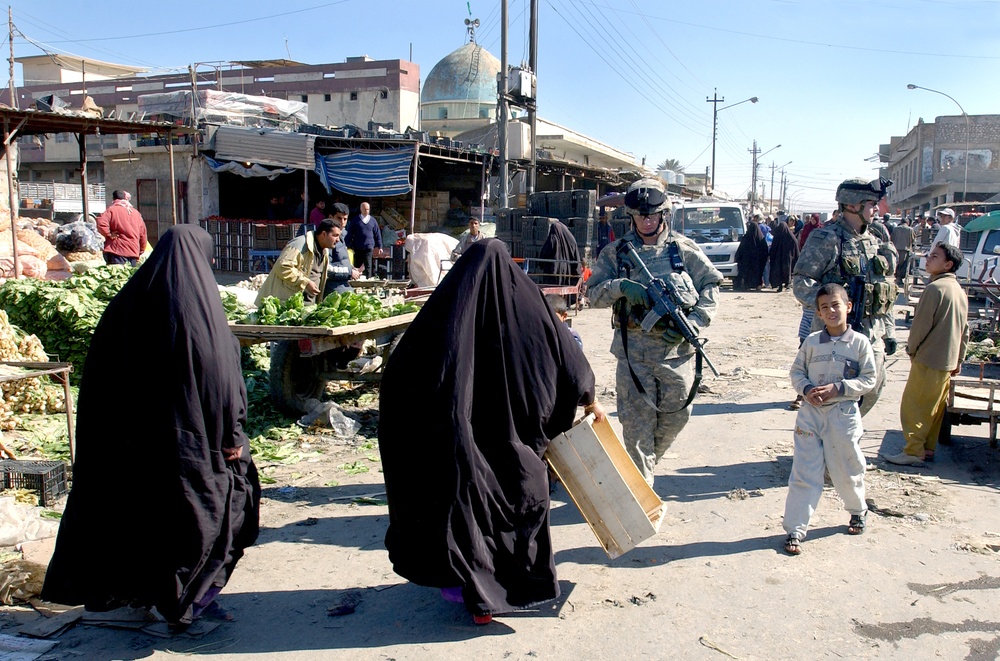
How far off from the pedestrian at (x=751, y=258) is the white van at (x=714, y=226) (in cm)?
19

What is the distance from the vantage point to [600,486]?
146 inches

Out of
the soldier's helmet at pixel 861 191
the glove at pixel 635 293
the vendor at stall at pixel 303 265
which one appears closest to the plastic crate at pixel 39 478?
the vendor at stall at pixel 303 265

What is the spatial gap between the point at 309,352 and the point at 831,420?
3.79 meters

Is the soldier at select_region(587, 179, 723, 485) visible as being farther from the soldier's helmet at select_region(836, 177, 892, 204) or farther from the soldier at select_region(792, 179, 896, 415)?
the soldier's helmet at select_region(836, 177, 892, 204)

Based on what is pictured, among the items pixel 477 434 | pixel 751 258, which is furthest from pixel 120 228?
pixel 751 258

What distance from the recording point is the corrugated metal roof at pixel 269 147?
722 inches

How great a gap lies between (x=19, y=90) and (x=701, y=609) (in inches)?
2053

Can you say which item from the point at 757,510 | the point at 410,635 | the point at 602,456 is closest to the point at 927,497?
the point at 757,510

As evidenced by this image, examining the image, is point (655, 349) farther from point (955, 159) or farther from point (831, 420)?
point (955, 159)

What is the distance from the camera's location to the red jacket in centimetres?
1028

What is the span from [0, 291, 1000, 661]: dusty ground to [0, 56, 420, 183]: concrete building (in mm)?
31786

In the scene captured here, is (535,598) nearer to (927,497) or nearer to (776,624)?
(776,624)

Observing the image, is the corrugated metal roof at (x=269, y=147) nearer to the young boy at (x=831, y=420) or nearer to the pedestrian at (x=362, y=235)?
the pedestrian at (x=362, y=235)

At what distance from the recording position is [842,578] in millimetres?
4090
